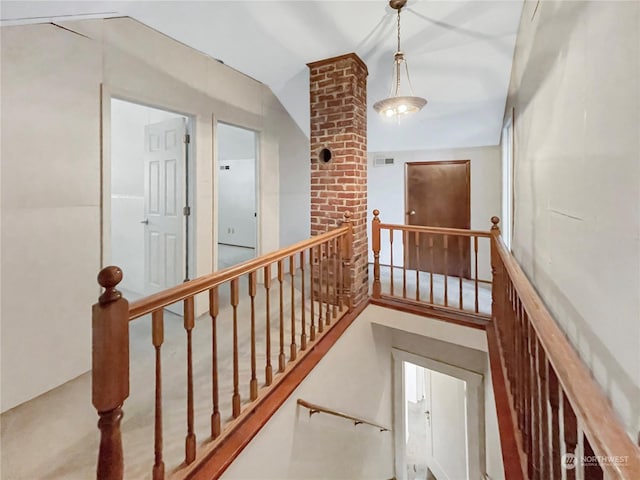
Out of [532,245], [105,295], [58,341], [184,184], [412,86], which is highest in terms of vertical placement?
[412,86]

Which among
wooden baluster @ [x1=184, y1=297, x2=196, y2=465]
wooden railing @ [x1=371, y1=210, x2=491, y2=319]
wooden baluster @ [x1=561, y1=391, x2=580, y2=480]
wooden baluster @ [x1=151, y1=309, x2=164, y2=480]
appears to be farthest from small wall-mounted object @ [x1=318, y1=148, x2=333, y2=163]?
wooden baluster @ [x1=561, y1=391, x2=580, y2=480]

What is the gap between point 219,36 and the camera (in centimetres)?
262

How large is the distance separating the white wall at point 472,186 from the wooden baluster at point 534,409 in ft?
10.8

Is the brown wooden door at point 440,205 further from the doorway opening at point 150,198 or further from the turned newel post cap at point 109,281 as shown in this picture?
the turned newel post cap at point 109,281

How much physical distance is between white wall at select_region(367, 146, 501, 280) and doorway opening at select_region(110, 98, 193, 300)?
293 centimetres

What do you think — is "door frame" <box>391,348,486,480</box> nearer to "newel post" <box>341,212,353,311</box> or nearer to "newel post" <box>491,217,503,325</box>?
"newel post" <box>491,217,503,325</box>

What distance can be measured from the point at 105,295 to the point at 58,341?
1645 mm

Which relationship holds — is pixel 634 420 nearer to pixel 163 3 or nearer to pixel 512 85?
pixel 512 85

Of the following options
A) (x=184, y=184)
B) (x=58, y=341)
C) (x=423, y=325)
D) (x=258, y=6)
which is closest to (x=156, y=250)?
(x=184, y=184)

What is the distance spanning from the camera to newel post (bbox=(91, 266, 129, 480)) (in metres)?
1.00

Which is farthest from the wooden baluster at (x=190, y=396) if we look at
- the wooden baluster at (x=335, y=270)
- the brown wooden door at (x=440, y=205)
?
the brown wooden door at (x=440, y=205)

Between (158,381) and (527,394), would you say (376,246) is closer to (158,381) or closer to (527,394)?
(527,394)

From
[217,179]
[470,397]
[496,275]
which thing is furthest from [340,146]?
[470,397]

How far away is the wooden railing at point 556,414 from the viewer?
0.56 m
